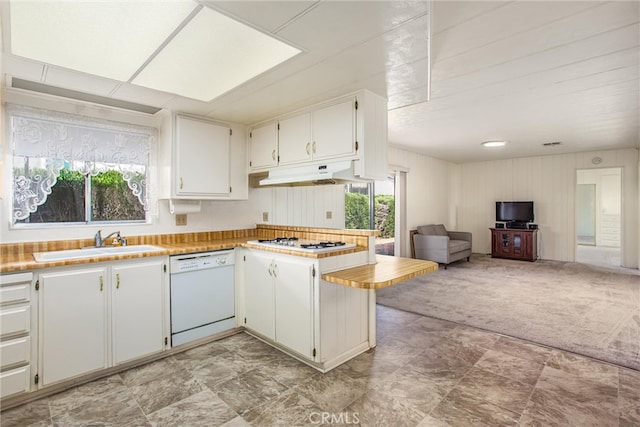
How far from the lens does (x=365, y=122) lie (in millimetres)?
2406

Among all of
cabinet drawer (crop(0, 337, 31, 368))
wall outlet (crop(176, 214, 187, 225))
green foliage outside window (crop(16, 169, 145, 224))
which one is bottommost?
cabinet drawer (crop(0, 337, 31, 368))

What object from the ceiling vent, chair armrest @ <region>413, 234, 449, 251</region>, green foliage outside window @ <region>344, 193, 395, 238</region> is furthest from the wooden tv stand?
the ceiling vent

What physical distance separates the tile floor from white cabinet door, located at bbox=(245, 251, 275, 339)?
0.23m

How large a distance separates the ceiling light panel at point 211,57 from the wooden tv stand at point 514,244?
6763mm

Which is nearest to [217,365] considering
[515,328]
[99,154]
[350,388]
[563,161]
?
[350,388]

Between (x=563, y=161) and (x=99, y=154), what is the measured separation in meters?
8.19

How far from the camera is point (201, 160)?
3047mm

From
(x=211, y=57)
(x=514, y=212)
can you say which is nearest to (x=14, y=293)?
(x=211, y=57)

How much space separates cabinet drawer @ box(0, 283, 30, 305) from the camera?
1.89 metres

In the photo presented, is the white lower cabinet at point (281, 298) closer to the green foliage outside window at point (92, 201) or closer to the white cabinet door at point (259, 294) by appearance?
the white cabinet door at point (259, 294)

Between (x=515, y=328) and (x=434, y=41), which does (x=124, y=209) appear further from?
(x=515, y=328)

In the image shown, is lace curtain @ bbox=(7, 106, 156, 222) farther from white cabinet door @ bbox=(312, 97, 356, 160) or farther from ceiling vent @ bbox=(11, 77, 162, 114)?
white cabinet door @ bbox=(312, 97, 356, 160)

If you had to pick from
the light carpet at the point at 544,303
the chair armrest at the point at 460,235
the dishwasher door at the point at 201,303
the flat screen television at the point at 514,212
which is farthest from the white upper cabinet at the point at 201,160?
the flat screen television at the point at 514,212

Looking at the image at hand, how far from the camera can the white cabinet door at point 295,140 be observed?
9.12 ft
